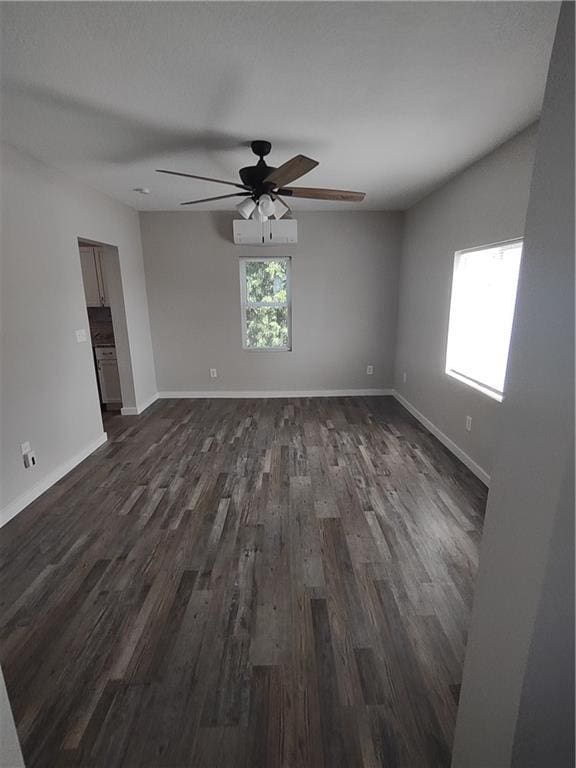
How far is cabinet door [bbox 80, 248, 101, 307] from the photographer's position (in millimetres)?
4246

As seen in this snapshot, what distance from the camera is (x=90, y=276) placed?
4332 millimetres

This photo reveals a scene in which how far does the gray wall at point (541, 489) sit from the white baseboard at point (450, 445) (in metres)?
1.68

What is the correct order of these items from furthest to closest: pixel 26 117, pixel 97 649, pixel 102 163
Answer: pixel 102 163 < pixel 26 117 < pixel 97 649

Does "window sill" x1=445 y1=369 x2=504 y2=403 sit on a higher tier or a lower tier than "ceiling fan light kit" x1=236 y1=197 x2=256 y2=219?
lower

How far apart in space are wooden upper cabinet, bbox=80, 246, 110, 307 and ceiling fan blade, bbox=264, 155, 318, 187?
2.92 metres

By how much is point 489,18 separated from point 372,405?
3824 millimetres

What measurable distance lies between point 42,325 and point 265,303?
9.08ft

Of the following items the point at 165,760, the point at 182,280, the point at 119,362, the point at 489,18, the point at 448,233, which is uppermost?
the point at 489,18

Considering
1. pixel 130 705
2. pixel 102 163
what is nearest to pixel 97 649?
pixel 130 705

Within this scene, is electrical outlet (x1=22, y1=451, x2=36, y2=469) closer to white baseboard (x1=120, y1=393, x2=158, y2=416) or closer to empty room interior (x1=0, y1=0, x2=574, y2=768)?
empty room interior (x1=0, y1=0, x2=574, y2=768)

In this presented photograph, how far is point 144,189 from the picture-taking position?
11.4 feet

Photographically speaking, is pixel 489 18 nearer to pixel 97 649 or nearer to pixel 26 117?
pixel 26 117

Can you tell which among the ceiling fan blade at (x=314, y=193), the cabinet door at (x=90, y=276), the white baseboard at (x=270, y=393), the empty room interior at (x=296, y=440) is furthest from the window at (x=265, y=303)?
the ceiling fan blade at (x=314, y=193)

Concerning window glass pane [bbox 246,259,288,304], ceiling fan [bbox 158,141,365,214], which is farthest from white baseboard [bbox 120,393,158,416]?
ceiling fan [bbox 158,141,365,214]
